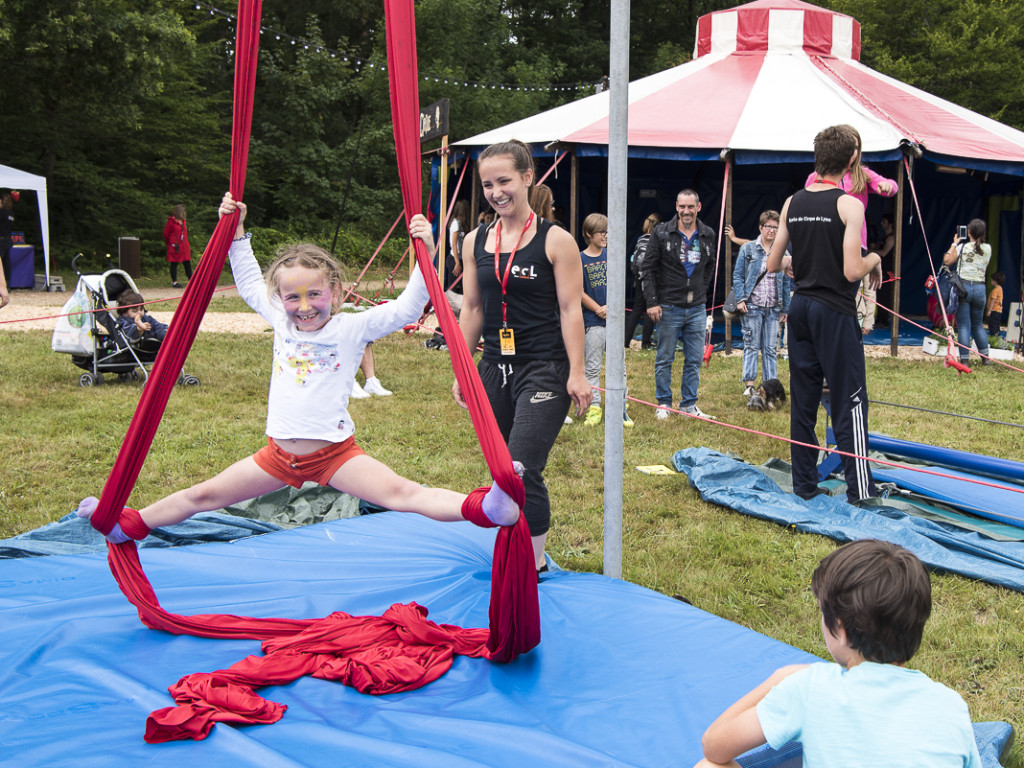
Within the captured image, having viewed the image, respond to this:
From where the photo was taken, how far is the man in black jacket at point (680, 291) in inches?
259

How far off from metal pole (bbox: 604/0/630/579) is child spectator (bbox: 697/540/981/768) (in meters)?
1.69

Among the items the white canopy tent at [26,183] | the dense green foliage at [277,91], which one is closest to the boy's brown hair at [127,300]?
the white canopy tent at [26,183]

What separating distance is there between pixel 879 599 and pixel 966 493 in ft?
12.0

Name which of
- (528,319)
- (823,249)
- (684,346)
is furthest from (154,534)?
(684,346)

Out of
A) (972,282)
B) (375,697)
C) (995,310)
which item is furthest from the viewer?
(995,310)

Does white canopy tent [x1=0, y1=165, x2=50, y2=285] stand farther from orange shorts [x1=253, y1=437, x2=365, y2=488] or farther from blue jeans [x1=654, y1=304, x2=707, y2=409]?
orange shorts [x1=253, y1=437, x2=365, y2=488]

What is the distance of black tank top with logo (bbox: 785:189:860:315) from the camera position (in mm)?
4191

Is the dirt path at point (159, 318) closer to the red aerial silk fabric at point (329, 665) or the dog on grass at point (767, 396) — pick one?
the dog on grass at point (767, 396)

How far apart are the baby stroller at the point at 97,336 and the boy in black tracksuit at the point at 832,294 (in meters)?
5.28

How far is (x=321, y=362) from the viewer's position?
2.80 m

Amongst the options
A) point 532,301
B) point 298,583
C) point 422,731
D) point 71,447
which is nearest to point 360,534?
point 298,583

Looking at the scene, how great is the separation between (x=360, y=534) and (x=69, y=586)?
3.75 feet

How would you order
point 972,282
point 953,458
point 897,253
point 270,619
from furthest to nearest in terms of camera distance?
point 897,253 < point 972,282 < point 953,458 < point 270,619

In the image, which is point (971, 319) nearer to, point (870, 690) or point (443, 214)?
point (443, 214)
